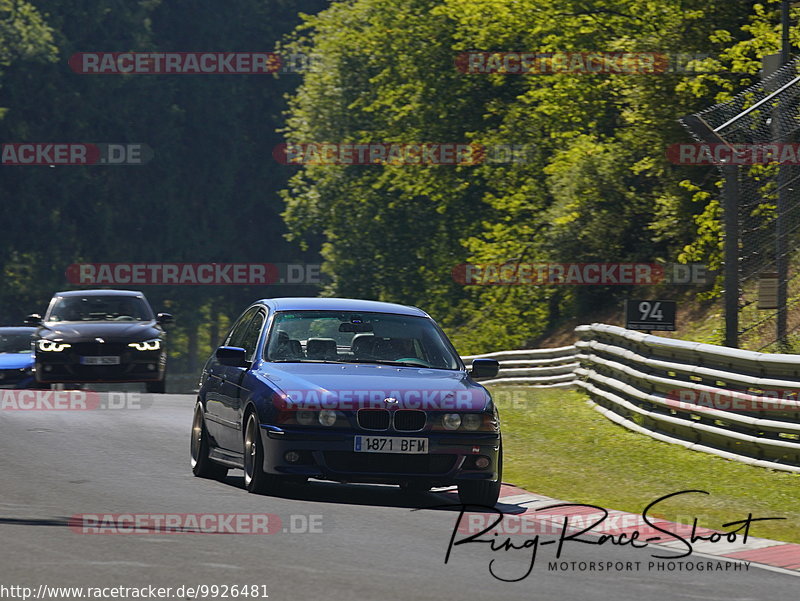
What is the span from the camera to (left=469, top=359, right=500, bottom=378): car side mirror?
1243cm

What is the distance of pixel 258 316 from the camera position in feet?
42.7

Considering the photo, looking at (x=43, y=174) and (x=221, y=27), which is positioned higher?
(x=221, y=27)

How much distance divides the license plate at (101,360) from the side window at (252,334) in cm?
1009

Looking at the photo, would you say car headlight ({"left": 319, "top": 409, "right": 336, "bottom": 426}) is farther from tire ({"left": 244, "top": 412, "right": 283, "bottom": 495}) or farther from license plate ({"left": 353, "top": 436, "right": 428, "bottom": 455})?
tire ({"left": 244, "top": 412, "right": 283, "bottom": 495})

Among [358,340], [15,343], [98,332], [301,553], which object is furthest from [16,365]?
[301,553]

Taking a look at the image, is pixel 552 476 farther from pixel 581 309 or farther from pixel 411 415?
pixel 581 309

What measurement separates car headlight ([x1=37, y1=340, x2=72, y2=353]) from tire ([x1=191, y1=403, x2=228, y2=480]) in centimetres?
1016

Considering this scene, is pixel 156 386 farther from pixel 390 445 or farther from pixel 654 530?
pixel 654 530

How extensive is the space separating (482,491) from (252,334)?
8.51 feet

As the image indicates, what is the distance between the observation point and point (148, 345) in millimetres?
23375

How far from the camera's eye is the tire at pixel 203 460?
1307 centimetres

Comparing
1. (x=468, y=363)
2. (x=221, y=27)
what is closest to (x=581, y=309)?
(x=468, y=363)

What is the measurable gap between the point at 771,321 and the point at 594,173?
52.8ft

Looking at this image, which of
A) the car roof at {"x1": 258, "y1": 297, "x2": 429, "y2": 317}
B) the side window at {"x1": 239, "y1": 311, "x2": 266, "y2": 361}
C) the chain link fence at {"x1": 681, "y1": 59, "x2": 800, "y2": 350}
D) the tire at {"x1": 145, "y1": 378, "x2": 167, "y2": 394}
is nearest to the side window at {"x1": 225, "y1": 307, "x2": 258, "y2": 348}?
the side window at {"x1": 239, "y1": 311, "x2": 266, "y2": 361}
